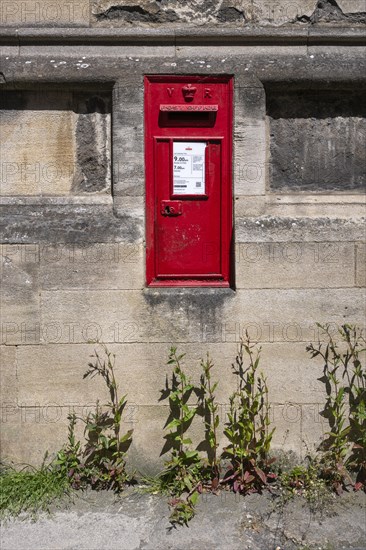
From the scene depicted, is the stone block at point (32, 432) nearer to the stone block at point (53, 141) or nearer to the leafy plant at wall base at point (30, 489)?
the leafy plant at wall base at point (30, 489)

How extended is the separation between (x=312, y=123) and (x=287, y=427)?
220cm

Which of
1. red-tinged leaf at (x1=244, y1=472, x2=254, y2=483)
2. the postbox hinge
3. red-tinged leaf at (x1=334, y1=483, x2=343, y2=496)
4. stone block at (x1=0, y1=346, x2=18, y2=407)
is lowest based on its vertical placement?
red-tinged leaf at (x1=334, y1=483, x2=343, y2=496)

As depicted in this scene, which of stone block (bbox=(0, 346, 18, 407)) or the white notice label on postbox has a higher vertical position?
the white notice label on postbox

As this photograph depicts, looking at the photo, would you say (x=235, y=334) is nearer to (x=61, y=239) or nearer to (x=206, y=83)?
(x=61, y=239)

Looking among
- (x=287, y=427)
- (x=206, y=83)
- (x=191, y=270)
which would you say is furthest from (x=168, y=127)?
(x=287, y=427)

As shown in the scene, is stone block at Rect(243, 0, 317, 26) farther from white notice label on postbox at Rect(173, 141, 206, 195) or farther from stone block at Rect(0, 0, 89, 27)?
stone block at Rect(0, 0, 89, 27)

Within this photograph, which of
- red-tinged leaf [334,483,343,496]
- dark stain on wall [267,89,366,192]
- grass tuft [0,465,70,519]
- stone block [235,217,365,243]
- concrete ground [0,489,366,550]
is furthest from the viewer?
dark stain on wall [267,89,366,192]

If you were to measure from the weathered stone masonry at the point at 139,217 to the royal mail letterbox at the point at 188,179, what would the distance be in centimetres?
9

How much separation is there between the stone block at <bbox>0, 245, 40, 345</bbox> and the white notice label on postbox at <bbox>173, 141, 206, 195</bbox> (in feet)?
3.74

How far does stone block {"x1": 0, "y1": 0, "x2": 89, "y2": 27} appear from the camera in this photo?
3912 mm

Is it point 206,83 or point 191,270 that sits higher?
point 206,83

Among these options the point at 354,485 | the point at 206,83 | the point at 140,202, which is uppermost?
the point at 206,83

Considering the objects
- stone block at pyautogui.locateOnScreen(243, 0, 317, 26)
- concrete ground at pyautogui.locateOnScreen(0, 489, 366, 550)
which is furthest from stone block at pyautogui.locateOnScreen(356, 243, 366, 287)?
stone block at pyautogui.locateOnScreen(243, 0, 317, 26)

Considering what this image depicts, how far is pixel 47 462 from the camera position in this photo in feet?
13.2
